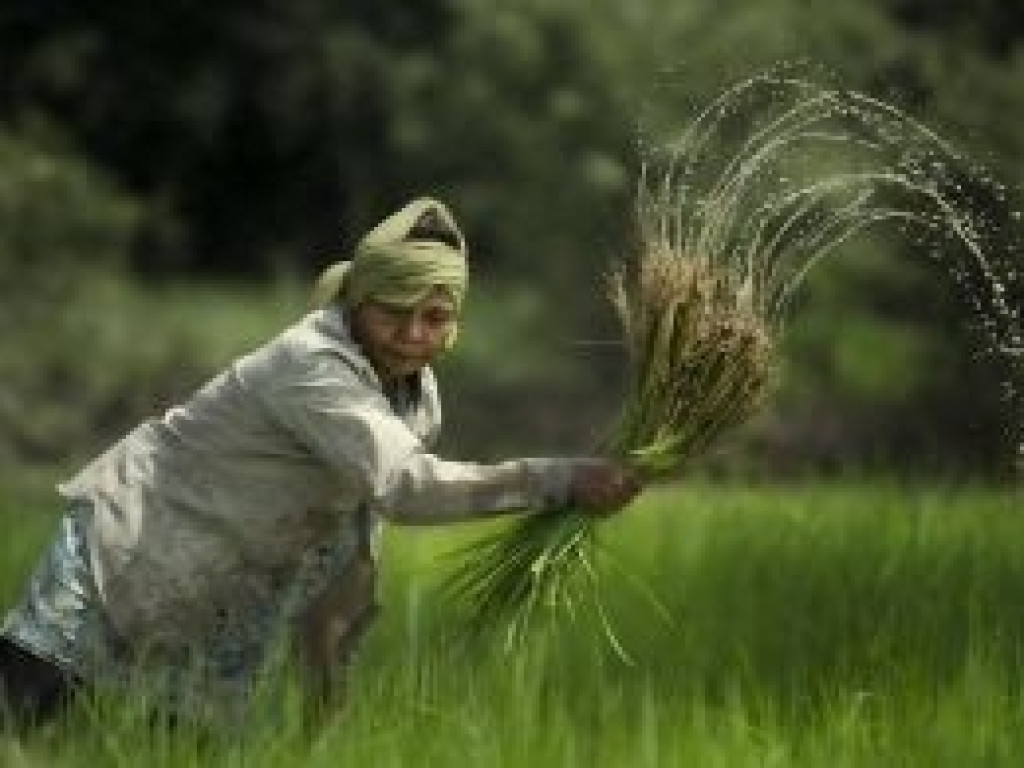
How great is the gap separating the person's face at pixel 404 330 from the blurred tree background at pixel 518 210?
315 centimetres

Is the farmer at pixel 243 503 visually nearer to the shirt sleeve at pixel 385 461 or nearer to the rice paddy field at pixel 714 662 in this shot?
the shirt sleeve at pixel 385 461

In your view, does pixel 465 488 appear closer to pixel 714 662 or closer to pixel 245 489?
pixel 245 489

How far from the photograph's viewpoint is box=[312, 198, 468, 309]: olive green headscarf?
4.25 metres

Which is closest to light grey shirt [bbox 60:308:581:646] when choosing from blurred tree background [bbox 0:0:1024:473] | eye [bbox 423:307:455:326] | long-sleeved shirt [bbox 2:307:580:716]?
long-sleeved shirt [bbox 2:307:580:716]

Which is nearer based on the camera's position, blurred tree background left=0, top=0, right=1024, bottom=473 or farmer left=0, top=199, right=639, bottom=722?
farmer left=0, top=199, right=639, bottom=722

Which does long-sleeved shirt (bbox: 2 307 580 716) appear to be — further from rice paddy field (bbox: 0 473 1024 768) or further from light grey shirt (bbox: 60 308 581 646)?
rice paddy field (bbox: 0 473 1024 768)

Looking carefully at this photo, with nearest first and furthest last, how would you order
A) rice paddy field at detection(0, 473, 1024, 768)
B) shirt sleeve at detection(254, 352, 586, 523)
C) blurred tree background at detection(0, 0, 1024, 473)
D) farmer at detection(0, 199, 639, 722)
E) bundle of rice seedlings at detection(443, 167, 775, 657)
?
rice paddy field at detection(0, 473, 1024, 768)
shirt sleeve at detection(254, 352, 586, 523)
farmer at detection(0, 199, 639, 722)
bundle of rice seedlings at detection(443, 167, 775, 657)
blurred tree background at detection(0, 0, 1024, 473)

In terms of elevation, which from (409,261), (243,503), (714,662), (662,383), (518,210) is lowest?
(714,662)

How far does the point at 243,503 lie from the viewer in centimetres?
432

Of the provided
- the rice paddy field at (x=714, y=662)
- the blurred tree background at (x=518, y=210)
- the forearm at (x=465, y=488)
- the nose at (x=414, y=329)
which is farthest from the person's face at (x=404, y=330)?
the blurred tree background at (x=518, y=210)

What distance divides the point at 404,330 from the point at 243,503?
0.37m

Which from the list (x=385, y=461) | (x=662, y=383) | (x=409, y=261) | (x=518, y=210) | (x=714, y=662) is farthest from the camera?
(x=518, y=210)

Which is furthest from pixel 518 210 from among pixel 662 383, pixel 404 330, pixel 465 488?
pixel 465 488

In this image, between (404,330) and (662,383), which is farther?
(662,383)
